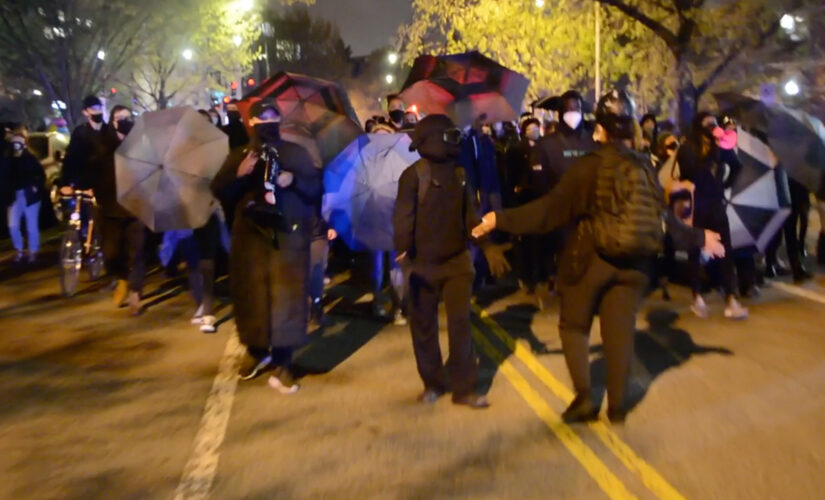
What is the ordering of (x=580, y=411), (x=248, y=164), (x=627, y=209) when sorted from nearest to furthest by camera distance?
(x=627, y=209) → (x=580, y=411) → (x=248, y=164)

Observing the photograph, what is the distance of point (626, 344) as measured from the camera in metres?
5.95

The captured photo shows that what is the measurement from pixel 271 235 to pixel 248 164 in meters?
0.53

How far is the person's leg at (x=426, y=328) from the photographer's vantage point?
21.1ft

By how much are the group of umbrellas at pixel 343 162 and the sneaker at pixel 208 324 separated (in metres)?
0.93

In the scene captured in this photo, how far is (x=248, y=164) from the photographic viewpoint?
6605 mm

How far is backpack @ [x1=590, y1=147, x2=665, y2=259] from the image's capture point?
5.60 metres

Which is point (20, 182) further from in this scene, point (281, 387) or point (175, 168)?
point (281, 387)

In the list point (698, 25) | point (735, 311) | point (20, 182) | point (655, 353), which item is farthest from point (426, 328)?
point (698, 25)

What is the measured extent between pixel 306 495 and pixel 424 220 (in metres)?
2.02

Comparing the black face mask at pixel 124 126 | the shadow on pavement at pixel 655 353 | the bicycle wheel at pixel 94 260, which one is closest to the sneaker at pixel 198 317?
the black face mask at pixel 124 126

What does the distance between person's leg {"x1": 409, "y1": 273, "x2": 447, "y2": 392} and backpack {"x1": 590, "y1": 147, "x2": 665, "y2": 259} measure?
125cm

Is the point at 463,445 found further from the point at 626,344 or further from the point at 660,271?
the point at 660,271

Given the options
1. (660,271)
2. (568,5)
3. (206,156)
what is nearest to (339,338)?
(206,156)

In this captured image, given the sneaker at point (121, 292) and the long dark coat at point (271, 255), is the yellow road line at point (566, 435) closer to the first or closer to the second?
the long dark coat at point (271, 255)
